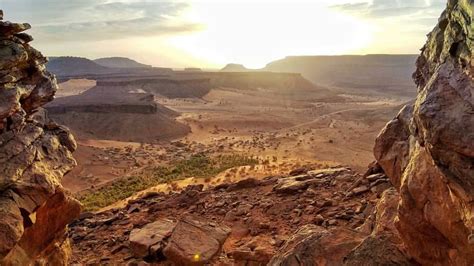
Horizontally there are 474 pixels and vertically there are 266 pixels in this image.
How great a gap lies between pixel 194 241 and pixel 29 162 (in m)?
4.75

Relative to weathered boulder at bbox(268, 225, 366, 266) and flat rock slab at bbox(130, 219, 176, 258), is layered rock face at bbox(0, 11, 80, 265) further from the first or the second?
weathered boulder at bbox(268, 225, 366, 266)

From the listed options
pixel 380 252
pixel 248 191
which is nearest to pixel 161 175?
pixel 248 191

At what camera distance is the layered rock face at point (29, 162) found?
28.8 feet

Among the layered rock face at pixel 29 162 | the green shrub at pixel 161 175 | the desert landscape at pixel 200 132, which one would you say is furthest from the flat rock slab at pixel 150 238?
the desert landscape at pixel 200 132

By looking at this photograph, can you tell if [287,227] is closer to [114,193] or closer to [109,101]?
[114,193]

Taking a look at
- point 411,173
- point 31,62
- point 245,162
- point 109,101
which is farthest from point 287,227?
point 109,101

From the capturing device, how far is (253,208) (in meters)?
15.9

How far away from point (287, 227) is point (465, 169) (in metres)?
8.95

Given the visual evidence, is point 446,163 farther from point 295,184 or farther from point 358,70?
point 358,70

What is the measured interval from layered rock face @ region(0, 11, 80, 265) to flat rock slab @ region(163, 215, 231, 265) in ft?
9.08

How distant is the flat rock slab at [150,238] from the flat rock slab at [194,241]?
2.15 ft

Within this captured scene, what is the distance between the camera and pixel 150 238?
12711 millimetres

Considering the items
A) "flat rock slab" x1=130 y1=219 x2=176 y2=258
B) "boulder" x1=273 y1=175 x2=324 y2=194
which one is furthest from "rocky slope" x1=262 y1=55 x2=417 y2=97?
"flat rock slab" x1=130 y1=219 x2=176 y2=258

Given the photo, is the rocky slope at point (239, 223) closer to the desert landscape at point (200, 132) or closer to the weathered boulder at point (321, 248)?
the weathered boulder at point (321, 248)
